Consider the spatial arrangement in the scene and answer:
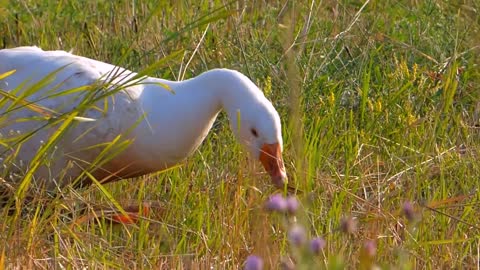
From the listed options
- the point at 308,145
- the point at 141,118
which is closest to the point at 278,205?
the point at 141,118

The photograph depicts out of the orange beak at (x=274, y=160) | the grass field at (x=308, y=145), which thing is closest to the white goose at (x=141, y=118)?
the orange beak at (x=274, y=160)

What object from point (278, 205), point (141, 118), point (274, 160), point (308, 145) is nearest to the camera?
point (278, 205)

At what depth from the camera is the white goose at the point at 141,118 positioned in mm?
4625

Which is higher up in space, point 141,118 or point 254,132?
point 141,118

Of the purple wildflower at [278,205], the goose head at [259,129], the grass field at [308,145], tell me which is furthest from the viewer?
the goose head at [259,129]

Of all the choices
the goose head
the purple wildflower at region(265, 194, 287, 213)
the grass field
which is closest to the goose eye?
the goose head

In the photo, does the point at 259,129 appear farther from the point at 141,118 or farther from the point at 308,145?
the point at 141,118

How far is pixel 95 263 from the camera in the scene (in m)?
3.81

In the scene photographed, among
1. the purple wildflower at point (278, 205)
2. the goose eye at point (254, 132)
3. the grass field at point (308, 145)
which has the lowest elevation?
the grass field at point (308, 145)

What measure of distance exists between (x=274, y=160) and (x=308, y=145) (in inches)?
10.4

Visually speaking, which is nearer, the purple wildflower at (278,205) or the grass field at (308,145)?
the purple wildflower at (278,205)

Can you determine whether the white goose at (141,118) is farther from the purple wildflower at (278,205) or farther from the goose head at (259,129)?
the purple wildflower at (278,205)

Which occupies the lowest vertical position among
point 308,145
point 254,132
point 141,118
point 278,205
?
point 308,145

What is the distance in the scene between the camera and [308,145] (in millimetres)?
4840
